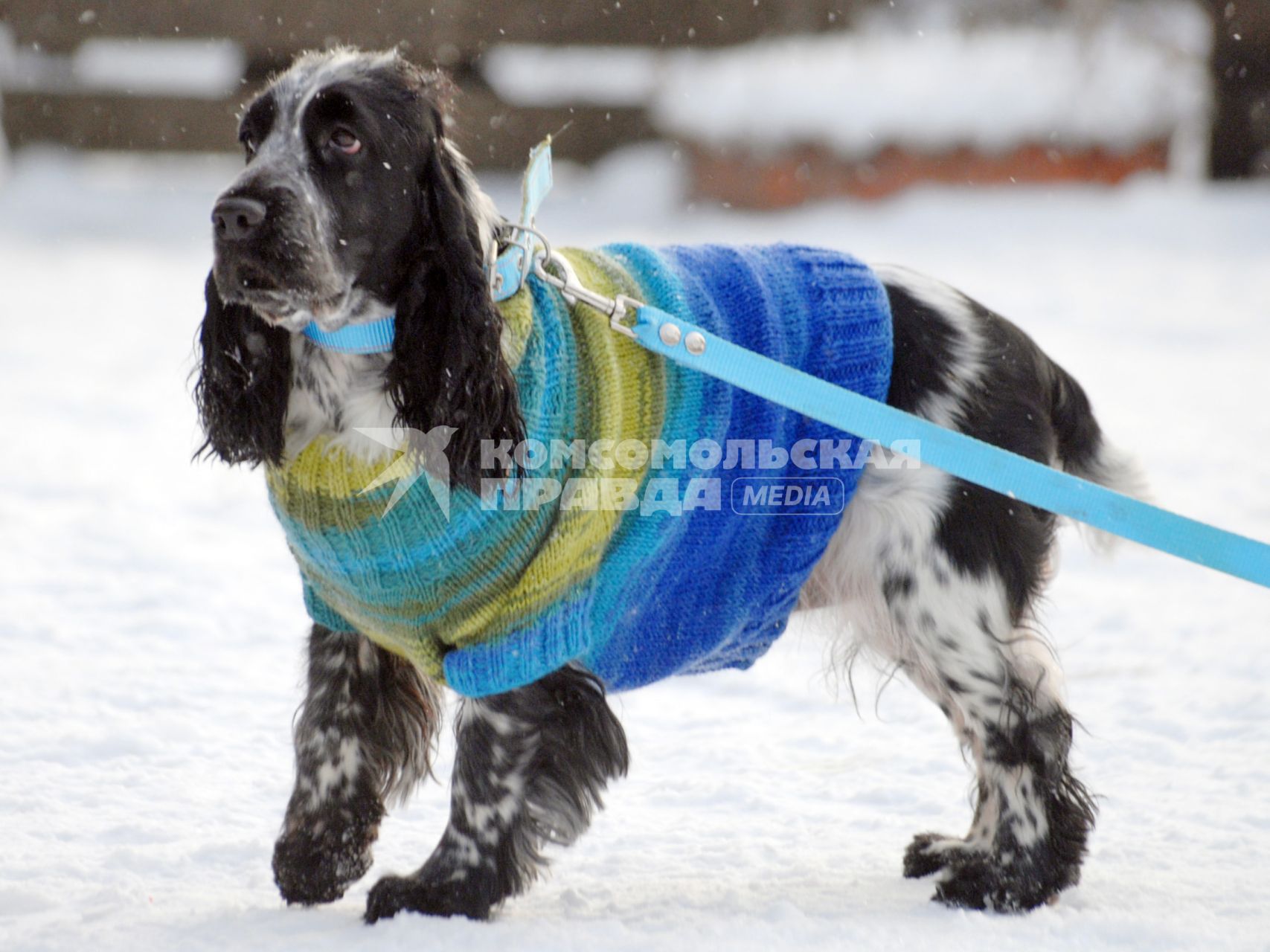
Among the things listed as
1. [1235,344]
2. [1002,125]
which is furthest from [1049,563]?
[1002,125]

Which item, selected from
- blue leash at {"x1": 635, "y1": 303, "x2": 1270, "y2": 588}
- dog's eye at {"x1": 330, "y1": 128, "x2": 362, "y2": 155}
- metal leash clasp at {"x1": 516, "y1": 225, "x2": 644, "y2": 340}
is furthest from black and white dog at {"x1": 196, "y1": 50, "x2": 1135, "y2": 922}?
blue leash at {"x1": 635, "y1": 303, "x2": 1270, "y2": 588}

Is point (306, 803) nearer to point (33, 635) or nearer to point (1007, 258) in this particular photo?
point (33, 635)

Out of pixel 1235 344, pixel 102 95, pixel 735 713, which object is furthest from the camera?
pixel 102 95

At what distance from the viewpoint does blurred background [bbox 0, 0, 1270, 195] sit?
1241 cm

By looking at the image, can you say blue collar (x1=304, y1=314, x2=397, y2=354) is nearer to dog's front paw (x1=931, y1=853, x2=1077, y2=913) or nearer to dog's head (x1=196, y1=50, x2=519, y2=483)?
dog's head (x1=196, y1=50, x2=519, y2=483)

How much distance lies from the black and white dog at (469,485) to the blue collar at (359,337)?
2 cm

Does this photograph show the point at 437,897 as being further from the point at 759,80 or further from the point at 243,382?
the point at 759,80

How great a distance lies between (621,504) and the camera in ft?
8.52

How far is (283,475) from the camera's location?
8.40 ft

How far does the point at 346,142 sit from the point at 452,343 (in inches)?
15.5

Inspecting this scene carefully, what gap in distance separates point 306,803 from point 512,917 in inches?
18.2

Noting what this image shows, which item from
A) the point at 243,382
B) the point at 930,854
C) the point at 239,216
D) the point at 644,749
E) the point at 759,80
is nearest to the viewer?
the point at 239,216
